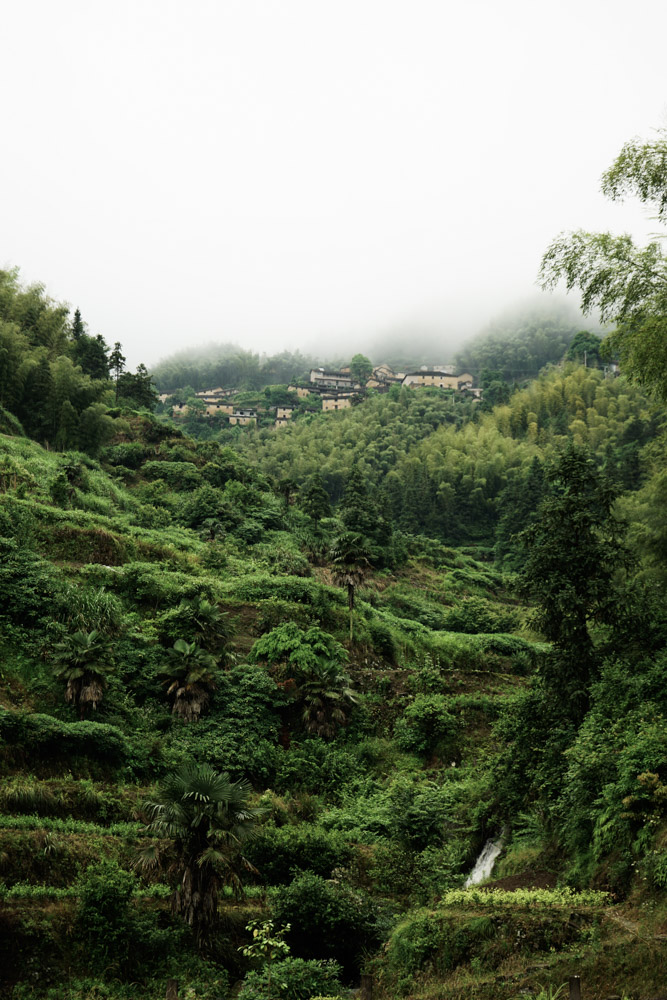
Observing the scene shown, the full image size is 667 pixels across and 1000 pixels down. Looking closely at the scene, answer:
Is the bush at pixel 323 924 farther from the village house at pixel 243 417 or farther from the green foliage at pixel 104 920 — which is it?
the village house at pixel 243 417

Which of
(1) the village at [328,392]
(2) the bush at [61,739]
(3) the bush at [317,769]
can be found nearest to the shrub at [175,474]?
(3) the bush at [317,769]

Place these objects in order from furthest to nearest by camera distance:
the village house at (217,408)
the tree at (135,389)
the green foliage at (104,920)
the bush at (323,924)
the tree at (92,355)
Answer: the village house at (217,408) → the tree at (135,389) → the tree at (92,355) → the bush at (323,924) → the green foliage at (104,920)

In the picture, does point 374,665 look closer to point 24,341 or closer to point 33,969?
point 33,969

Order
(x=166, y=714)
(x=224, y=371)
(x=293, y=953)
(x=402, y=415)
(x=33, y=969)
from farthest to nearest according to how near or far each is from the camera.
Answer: (x=224, y=371), (x=402, y=415), (x=166, y=714), (x=293, y=953), (x=33, y=969)

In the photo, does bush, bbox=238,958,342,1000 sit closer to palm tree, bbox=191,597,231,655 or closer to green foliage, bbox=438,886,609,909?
green foliage, bbox=438,886,609,909

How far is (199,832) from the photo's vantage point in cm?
1098

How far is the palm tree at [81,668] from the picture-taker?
1664 cm

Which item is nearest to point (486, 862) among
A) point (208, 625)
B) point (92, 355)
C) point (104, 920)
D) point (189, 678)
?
point (104, 920)

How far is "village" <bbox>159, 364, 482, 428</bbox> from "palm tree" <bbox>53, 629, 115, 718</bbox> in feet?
321

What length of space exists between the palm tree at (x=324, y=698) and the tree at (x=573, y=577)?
9045 millimetres

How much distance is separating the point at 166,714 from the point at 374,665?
Answer: 11.5 metres

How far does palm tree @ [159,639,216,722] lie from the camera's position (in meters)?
18.8

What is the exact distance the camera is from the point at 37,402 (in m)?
43.9

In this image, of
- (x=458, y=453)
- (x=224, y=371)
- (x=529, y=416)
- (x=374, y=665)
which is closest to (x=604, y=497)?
(x=374, y=665)
